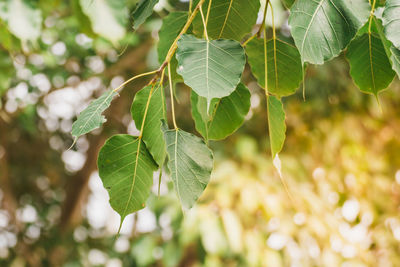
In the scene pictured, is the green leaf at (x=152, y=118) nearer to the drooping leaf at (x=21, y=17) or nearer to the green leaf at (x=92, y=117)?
the green leaf at (x=92, y=117)

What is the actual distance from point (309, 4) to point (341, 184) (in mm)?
1600

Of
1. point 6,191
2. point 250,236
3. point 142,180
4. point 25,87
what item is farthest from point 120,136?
point 6,191

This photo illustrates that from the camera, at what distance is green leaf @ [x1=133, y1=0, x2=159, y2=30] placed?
415mm

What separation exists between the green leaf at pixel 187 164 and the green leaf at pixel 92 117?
0.06 meters

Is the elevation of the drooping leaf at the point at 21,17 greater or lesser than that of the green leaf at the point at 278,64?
lesser

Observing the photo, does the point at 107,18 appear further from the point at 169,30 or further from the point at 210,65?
the point at 210,65

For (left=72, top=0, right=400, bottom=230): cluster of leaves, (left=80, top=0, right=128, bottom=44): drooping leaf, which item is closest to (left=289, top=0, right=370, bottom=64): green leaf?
(left=72, top=0, right=400, bottom=230): cluster of leaves

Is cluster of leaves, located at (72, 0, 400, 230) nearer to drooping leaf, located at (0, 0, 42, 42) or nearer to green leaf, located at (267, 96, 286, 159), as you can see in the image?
green leaf, located at (267, 96, 286, 159)

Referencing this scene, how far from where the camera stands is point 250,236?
1.51 m

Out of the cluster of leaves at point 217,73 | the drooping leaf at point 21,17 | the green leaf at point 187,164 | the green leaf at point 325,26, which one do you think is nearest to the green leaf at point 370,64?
the cluster of leaves at point 217,73

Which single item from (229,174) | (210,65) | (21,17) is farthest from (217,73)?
(229,174)

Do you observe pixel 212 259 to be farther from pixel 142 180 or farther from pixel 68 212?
pixel 68 212

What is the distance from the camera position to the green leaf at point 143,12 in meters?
0.41

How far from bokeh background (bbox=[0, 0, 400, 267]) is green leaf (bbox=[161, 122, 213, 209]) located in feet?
1.86
